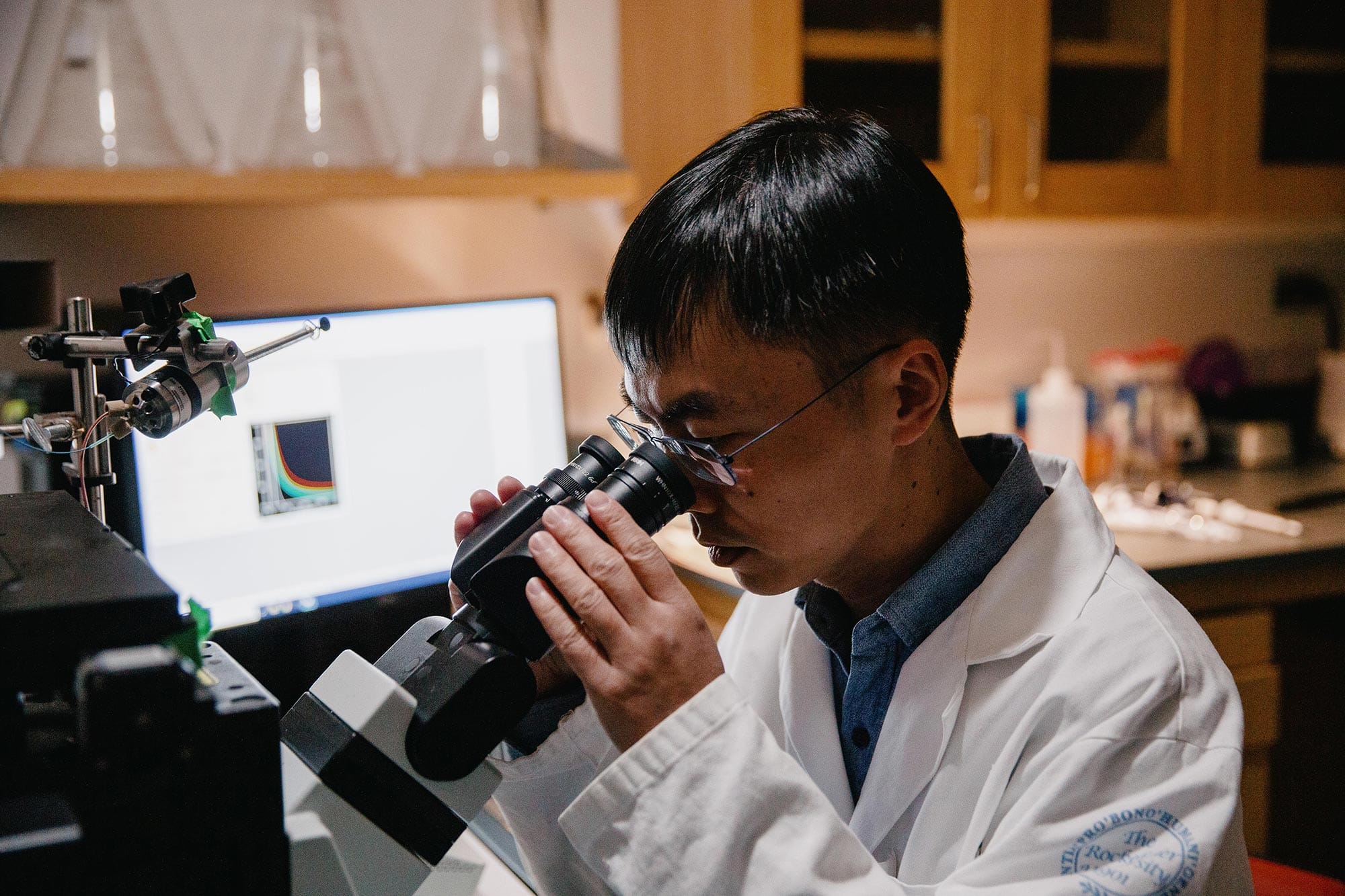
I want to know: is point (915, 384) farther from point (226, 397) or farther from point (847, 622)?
point (226, 397)

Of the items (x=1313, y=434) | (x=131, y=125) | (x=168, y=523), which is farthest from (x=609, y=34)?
(x=1313, y=434)

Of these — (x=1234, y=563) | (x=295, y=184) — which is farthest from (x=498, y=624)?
(x=1234, y=563)

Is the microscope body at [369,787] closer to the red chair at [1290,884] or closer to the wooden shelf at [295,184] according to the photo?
the red chair at [1290,884]

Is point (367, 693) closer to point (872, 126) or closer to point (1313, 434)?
point (872, 126)

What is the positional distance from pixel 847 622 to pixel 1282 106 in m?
1.98

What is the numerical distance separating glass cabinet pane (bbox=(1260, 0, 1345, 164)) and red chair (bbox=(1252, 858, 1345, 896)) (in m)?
1.82

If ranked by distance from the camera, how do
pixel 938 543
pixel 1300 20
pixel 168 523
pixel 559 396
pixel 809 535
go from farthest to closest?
pixel 1300 20, pixel 559 396, pixel 168 523, pixel 938 543, pixel 809 535

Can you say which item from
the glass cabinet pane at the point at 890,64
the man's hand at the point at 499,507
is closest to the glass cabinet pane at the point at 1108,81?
the glass cabinet pane at the point at 890,64

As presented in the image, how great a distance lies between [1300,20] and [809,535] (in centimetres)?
221

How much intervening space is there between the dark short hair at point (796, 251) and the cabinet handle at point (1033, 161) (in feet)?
4.24

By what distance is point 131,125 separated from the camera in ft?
4.93

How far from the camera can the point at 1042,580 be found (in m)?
0.98

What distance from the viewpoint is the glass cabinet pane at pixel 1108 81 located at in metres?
2.22

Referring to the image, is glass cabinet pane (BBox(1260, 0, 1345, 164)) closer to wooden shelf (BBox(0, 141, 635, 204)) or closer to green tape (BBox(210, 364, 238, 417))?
wooden shelf (BBox(0, 141, 635, 204))
